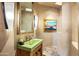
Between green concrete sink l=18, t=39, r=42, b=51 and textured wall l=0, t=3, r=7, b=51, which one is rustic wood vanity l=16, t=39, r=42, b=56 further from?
textured wall l=0, t=3, r=7, b=51

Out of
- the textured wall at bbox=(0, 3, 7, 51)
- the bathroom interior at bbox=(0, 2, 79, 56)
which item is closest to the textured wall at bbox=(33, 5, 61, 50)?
the bathroom interior at bbox=(0, 2, 79, 56)

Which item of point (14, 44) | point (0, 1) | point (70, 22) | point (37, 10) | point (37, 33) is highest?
point (0, 1)

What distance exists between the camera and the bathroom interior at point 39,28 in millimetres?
1603

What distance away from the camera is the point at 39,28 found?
1645 millimetres

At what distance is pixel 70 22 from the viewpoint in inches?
63.5

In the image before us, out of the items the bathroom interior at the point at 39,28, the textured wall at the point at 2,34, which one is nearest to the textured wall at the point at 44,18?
the bathroom interior at the point at 39,28

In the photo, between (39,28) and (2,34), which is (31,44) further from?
(2,34)

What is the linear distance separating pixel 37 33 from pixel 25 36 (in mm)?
144

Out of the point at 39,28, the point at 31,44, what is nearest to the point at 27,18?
the point at 39,28

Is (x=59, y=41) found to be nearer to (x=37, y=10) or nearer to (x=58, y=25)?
(x=58, y=25)

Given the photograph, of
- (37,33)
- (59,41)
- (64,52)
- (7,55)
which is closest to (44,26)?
(37,33)

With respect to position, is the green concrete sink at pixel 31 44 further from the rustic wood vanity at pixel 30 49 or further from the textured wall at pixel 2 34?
the textured wall at pixel 2 34

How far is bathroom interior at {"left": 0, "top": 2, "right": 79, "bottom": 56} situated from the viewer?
1.60m

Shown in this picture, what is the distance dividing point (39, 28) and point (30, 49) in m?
0.27
